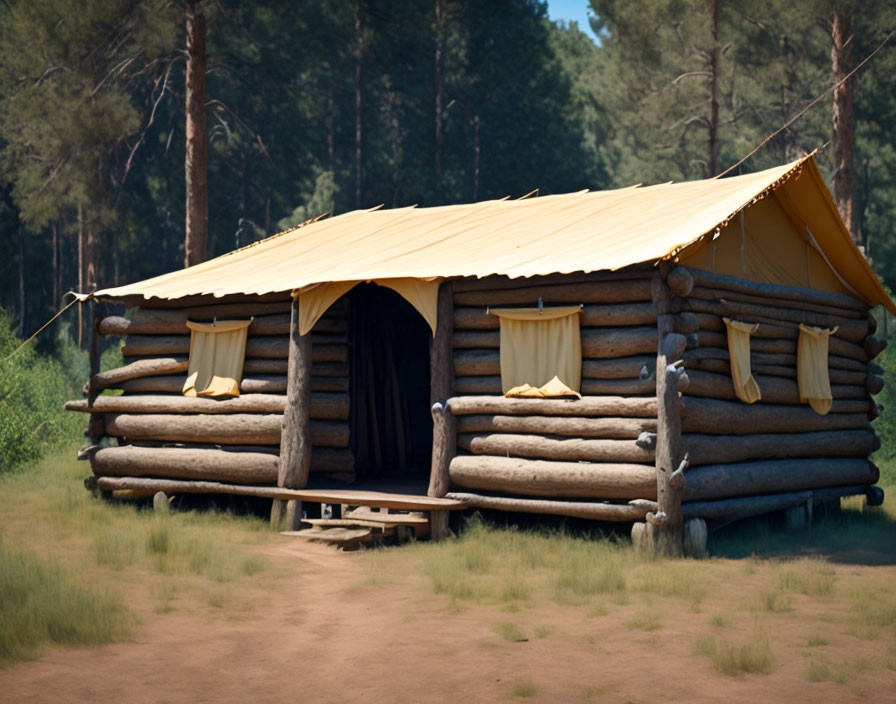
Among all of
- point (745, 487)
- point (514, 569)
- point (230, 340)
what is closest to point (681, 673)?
point (514, 569)

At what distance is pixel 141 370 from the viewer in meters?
16.3

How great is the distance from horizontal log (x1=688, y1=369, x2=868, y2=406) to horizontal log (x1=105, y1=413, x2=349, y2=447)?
4.88 metres

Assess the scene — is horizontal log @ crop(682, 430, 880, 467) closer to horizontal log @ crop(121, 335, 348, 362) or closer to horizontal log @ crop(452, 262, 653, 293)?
horizontal log @ crop(452, 262, 653, 293)

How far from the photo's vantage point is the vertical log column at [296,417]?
14.3 metres

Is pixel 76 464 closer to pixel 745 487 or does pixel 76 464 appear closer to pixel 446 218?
pixel 446 218

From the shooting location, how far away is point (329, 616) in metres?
9.40

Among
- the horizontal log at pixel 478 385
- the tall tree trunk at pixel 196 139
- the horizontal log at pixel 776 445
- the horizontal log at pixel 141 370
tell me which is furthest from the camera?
the tall tree trunk at pixel 196 139

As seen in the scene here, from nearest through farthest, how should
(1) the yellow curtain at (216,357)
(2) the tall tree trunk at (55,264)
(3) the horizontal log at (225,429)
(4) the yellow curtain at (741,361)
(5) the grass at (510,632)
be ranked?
(5) the grass at (510,632) < (4) the yellow curtain at (741,361) < (3) the horizontal log at (225,429) < (1) the yellow curtain at (216,357) < (2) the tall tree trunk at (55,264)

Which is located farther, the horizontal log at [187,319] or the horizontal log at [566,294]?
the horizontal log at [187,319]

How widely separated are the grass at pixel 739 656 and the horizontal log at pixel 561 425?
4.45 metres

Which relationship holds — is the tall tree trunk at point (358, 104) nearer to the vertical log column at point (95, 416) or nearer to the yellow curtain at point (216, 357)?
the vertical log column at point (95, 416)

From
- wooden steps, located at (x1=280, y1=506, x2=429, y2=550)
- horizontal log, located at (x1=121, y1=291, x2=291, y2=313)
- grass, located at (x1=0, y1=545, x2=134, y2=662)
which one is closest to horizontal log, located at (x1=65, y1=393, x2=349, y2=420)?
horizontal log, located at (x1=121, y1=291, x2=291, y2=313)

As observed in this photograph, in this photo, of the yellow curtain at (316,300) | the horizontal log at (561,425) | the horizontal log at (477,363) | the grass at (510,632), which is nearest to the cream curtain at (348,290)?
the yellow curtain at (316,300)

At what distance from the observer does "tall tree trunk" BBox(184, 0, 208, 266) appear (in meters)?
22.7
